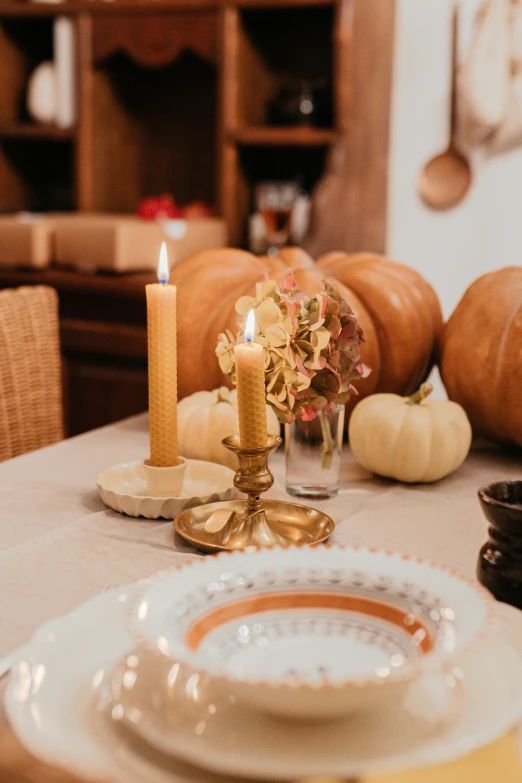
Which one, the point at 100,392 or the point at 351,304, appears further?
the point at 100,392

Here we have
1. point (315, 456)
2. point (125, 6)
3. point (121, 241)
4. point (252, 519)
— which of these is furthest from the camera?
point (125, 6)

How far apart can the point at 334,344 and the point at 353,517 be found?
18cm

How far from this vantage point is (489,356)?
119cm

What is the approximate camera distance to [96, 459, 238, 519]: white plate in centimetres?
90

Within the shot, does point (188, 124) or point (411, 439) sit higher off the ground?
point (188, 124)

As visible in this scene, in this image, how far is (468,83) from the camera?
2400 mm

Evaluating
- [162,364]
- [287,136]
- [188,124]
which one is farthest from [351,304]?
[188,124]

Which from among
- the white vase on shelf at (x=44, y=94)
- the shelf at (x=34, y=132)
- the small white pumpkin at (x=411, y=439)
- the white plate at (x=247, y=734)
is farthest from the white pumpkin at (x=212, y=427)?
the white vase on shelf at (x=44, y=94)

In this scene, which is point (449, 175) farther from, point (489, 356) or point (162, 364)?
point (162, 364)

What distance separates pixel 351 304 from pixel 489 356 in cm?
20

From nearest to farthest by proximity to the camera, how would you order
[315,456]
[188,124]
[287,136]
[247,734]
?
1. [247,734]
2. [315,456]
3. [287,136]
4. [188,124]

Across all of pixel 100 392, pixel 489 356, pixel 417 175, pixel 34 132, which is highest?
pixel 34 132

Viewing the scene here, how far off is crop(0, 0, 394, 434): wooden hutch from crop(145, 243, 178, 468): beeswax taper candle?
60.2 inches

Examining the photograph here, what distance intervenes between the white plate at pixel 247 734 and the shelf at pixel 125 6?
221 centimetres
